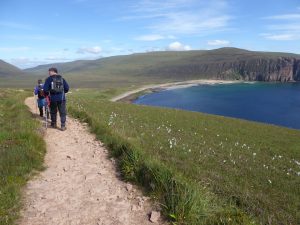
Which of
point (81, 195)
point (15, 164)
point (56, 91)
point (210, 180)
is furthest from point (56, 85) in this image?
point (81, 195)

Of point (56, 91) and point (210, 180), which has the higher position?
point (56, 91)

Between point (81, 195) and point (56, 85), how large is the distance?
27.9 ft

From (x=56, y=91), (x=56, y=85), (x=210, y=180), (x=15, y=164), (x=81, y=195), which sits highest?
(x=56, y=85)

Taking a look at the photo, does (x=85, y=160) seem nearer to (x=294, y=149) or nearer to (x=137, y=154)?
(x=137, y=154)

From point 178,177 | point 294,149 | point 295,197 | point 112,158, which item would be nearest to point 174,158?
point 112,158

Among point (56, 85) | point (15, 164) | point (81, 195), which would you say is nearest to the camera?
point (81, 195)

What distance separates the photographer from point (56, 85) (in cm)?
1598

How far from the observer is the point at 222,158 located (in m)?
17.1

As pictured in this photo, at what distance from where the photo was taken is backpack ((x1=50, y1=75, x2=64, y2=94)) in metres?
16.0

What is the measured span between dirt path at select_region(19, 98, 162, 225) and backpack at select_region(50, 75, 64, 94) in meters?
4.37

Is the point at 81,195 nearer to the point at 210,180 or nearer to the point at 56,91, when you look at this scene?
the point at 210,180

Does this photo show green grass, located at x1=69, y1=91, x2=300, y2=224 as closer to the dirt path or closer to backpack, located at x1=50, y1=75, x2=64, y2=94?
the dirt path

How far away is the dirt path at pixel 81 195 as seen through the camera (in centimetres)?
745

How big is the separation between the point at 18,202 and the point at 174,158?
7.37 m
